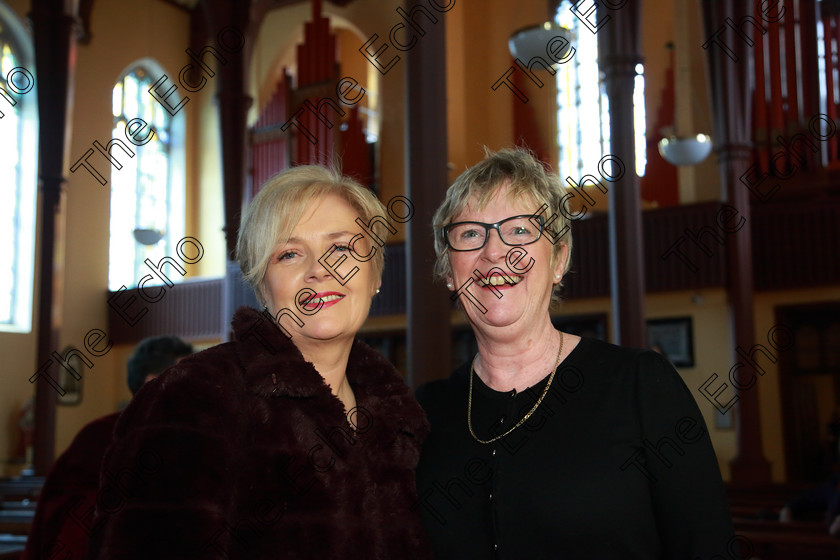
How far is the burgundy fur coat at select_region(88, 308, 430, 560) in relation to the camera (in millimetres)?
1692

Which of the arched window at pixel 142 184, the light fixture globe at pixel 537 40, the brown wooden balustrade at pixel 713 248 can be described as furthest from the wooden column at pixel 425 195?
the arched window at pixel 142 184

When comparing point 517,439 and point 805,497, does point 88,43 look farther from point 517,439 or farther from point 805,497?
point 517,439

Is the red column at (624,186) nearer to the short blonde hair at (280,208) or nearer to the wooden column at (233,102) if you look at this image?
the wooden column at (233,102)

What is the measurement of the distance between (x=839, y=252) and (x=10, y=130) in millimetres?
14728

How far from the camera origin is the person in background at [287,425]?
1.71m

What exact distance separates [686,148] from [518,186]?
404 inches

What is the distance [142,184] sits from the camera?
19.5 metres

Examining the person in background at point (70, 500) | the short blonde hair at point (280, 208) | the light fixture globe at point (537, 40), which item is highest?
the light fixture globe at point (537, 40)

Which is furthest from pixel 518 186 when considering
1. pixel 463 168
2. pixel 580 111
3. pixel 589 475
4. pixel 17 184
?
pixel 17 184

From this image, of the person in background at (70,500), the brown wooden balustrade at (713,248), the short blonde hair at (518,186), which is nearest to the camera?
the short blonde hair at (518,186)

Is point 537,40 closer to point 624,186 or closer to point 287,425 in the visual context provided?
point 624,186

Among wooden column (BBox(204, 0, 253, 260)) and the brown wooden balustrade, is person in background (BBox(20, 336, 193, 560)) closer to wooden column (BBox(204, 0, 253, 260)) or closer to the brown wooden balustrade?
wooden column (BBox(204, 0, 253, 260))

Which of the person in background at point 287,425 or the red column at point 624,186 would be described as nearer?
the person in background at point 287,425

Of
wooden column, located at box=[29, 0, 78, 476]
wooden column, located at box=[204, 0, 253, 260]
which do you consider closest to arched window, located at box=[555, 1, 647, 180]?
wooden column, located at box=[204, 0, 253, 260]
